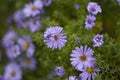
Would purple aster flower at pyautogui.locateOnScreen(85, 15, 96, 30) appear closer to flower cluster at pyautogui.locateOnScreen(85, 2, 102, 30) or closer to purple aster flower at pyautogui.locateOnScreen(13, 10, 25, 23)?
flower cluster at pyautogui.locateOnScreen(85, 2, 102, 30)

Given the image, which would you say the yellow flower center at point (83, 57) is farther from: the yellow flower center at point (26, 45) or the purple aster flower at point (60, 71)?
the yellow flower center at point (26, 45)

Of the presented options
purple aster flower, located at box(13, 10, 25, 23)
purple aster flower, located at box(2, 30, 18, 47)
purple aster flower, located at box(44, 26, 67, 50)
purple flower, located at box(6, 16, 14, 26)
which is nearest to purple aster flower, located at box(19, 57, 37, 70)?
purple aster flower, located at box(2, 30, 18, 47)

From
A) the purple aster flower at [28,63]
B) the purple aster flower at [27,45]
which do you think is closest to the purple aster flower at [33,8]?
the purple aster flower at [27,45]

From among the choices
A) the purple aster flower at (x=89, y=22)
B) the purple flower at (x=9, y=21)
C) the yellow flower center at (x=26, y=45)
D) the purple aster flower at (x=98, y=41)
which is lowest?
the purple aster flower at (x=98, y=41)

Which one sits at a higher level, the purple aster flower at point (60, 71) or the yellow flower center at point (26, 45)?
the yellow flower center at point (26, 45)

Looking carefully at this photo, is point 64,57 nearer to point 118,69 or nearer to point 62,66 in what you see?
point 62,66

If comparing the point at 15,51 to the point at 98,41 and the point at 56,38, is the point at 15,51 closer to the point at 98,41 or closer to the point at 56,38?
the point at 56,38

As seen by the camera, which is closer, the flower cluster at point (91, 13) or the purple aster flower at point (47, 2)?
the flower cluster at point (91, 13)
